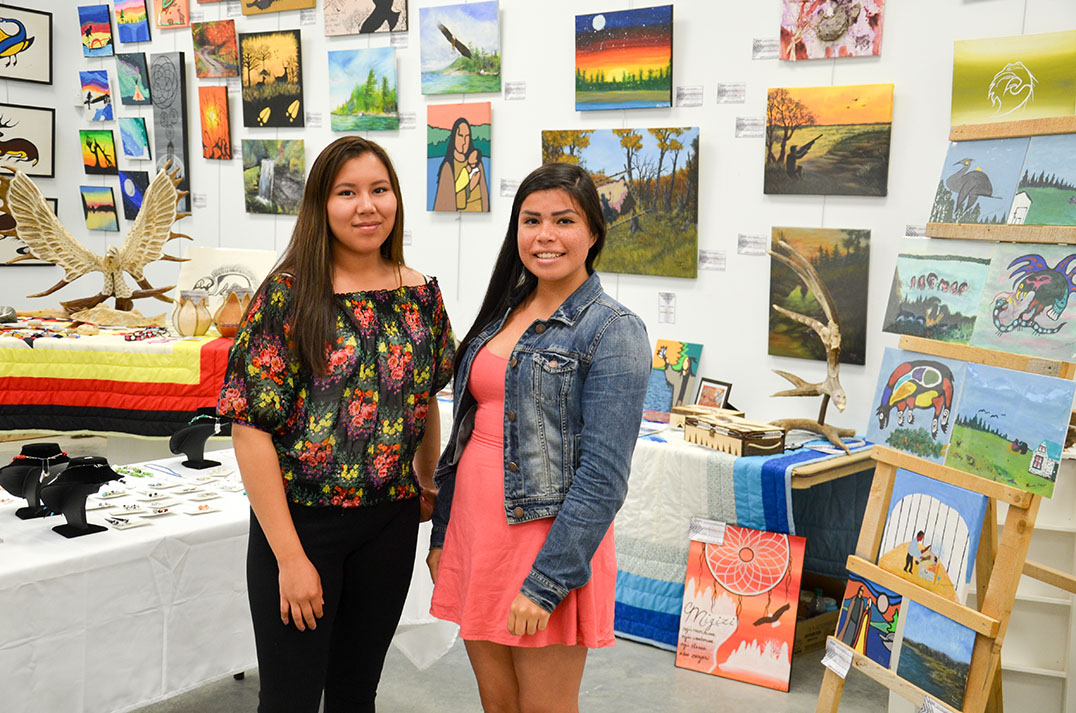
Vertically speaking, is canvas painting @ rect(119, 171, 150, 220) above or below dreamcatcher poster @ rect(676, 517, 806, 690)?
above

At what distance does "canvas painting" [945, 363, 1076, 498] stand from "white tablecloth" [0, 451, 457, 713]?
1.97 m

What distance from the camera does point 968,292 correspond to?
269 centimetres

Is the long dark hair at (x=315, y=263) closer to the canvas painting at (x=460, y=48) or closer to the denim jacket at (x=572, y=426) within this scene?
the denim jacket at (x=572, y=426)

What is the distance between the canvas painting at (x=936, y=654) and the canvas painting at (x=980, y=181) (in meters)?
1.05

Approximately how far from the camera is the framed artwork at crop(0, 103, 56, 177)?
7414 mm

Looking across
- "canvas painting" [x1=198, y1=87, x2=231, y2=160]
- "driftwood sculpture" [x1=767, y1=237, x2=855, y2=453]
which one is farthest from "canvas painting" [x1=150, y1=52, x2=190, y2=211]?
"driftwood sculpture" [x1=767, y1=237, x2=855, y2=453]

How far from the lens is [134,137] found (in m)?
6.97

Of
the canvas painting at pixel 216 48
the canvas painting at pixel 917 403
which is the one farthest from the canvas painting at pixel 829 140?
the canvas painting at pixel 216 48

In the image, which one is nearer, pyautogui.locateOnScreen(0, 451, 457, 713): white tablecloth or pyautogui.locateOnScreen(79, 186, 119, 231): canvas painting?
pyautogui.locateOnScreen(0, 451, 457, 713): white tablecloth

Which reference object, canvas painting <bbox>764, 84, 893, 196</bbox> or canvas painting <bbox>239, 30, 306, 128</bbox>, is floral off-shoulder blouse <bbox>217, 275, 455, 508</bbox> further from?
canvas painting <bbox>239, 30, 306, 128</bbox>

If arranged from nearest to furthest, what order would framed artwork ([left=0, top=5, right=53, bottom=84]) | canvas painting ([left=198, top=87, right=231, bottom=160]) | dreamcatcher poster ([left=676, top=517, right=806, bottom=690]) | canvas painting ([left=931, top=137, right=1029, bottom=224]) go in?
canvas painting ([left=931, top=137, right=1029, bottom=224]), dreamcatcher poster ([left=676, top=517, right=806, bottom=690]), canvas painting ([left=198, top=87, right=231, bottom=160]), framed artwork ([left=0, top=5, right=53, bottom=84])

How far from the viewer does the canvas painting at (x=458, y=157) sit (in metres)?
5.16

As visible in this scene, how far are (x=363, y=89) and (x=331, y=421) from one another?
411 cm

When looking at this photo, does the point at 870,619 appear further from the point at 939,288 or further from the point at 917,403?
the point at 939,288
